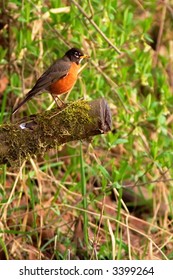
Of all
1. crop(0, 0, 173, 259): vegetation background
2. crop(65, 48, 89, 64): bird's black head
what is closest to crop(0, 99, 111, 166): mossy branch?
crop(0, 0, 173, 259): vegetation background

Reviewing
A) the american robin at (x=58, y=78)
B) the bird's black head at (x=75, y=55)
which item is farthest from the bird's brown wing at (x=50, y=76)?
the bird's black head at (x=75, y=55)

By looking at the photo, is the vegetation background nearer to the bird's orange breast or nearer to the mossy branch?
the bird's orange breast

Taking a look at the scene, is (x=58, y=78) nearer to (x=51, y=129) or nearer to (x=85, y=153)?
(x=51, y=129)

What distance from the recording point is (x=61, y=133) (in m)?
4.47

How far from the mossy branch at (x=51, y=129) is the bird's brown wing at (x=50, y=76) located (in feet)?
1.52

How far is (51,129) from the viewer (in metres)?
4.46

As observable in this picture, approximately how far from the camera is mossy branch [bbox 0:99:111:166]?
14.5 ft

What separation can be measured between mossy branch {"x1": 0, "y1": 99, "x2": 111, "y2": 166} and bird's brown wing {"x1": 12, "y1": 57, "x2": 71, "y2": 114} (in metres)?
0.46

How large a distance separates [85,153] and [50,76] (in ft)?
4.58

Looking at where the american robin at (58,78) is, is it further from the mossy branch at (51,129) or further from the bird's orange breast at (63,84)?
the mossy branch at (51,129)

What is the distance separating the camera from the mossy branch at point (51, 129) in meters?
4.41

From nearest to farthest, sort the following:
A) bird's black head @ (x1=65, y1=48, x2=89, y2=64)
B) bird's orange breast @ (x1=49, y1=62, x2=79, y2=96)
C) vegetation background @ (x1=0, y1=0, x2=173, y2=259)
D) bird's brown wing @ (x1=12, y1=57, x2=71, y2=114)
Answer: bird's brown wing @ (x1=12, y1=57, x2=71, y2=114)
bird's orange breast @ (x1=49, y1=62, x2=79, y2=96)
bird's black head @ (x1=65, y1=48, x2=89, y2=64)
vegetation background @ (x1=0, y1=0, x2=173, y2=259)

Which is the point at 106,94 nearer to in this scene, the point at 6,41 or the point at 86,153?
the point at 86,153

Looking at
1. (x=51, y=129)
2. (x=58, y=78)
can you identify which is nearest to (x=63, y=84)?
(x=58, y=78)
